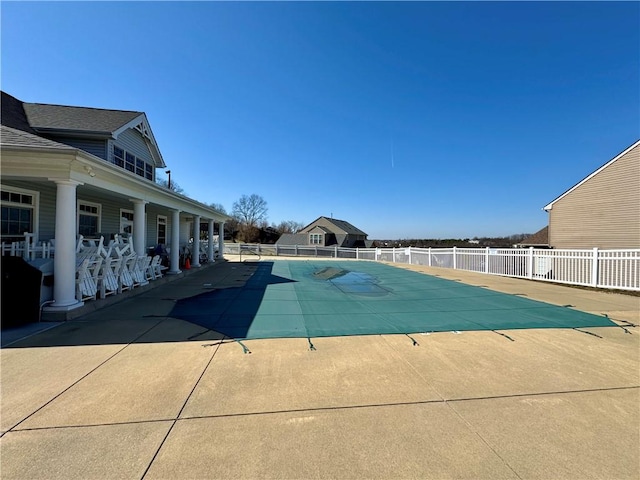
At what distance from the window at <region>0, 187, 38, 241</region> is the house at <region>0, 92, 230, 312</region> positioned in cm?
2

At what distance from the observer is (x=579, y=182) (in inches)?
736

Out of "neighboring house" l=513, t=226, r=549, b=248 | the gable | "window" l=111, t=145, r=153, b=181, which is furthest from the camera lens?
"neighboring house" l=513, t=226, r=549, b=248

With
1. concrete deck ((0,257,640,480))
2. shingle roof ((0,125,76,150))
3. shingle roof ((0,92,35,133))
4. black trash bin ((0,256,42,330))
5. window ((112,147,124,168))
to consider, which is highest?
shingle roof ((0,92,35,133))

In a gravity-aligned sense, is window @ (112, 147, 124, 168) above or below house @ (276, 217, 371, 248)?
above

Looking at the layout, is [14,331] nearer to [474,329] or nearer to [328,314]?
[328,314]

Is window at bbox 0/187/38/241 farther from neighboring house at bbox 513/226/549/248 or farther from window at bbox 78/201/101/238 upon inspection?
neighboring house at bbox 513/226/549/248

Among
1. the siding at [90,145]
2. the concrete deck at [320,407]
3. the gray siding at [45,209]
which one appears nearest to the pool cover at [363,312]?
the concrete deck at [320,407]

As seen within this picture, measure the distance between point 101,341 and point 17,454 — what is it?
253 cm

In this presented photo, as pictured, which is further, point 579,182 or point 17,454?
point 579,182

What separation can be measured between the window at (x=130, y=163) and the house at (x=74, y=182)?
0.04 meters

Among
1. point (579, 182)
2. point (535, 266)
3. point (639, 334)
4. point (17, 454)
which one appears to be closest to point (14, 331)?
point (17, 454)

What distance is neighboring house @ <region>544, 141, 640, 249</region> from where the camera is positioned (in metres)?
15.6

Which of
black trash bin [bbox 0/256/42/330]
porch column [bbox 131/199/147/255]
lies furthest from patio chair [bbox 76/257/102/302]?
porch column [bbox 131/199/147/255]

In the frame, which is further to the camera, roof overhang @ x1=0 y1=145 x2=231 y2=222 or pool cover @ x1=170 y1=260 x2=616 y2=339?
roof overhang @ x1=0 y1=145 x2=231 y2=222
